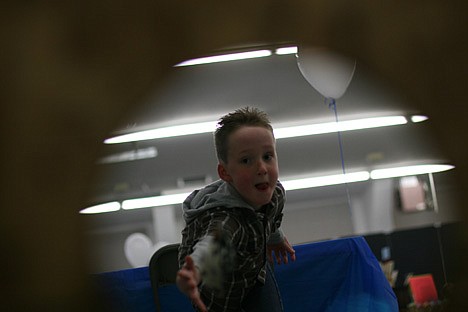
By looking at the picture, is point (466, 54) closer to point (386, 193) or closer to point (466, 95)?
point (466, 95)

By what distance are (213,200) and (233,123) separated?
0.30ft

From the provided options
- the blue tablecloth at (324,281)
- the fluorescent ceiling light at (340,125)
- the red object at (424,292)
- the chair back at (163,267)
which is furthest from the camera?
the blue tablecloth at (324,281)

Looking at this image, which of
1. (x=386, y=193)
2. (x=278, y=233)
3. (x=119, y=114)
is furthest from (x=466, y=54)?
(x=386, y=193)

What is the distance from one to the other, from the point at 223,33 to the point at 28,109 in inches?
2.9

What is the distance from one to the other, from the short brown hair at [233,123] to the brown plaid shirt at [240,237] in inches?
2.4

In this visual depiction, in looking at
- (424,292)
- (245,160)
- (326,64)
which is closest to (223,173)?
(245,160)

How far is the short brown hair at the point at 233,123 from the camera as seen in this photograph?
1.79 ft

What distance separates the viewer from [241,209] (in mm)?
589

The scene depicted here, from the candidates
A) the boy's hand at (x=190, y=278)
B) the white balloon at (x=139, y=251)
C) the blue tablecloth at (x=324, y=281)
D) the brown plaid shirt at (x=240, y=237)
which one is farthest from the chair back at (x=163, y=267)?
the white balloon at (x=139, y=251)

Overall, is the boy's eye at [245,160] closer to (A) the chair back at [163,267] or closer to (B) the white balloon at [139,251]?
(A) the chair back at [163,267]

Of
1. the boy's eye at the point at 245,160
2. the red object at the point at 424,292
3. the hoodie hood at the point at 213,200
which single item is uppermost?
the boy's eye at the point at 245,160

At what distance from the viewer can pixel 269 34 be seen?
0.22 meters

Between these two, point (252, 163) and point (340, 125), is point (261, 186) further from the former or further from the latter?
point (340, 125)

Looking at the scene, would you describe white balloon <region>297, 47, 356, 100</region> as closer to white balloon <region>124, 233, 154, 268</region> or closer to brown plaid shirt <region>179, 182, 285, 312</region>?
brown plaid shirt <region>179, 182, 285, 312</region>
